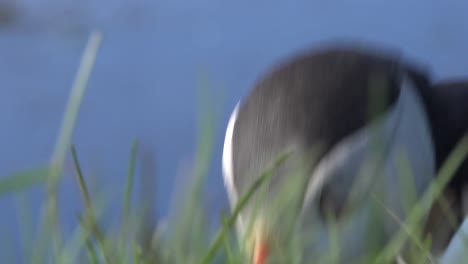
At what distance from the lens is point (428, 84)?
2.87 ft

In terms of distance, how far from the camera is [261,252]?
0.36m

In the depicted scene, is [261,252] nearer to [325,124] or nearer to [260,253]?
[260,253]

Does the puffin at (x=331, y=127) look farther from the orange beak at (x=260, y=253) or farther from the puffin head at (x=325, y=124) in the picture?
the orange beak at (x=260, y=253)

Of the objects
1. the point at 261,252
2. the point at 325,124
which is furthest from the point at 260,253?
the point at 325,124

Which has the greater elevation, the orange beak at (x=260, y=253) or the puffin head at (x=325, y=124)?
the puffin head at (x=325, y=124)

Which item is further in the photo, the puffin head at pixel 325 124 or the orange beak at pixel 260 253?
the puffin head at pixel 325 124

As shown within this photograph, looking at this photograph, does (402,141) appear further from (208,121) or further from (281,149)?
(208,121)

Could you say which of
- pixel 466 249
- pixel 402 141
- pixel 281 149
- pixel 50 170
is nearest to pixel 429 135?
pixel 402 141

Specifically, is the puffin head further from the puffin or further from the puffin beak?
the puffin beak

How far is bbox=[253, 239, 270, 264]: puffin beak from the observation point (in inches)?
12.8

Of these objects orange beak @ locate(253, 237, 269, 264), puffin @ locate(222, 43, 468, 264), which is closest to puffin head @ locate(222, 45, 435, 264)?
puffin @ locate(222, 43, 468, 264)

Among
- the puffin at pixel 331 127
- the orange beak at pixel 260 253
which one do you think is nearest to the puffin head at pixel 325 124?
the puffin at pixel 331 127

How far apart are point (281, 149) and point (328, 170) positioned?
0.16 feet

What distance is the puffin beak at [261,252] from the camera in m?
0.33
